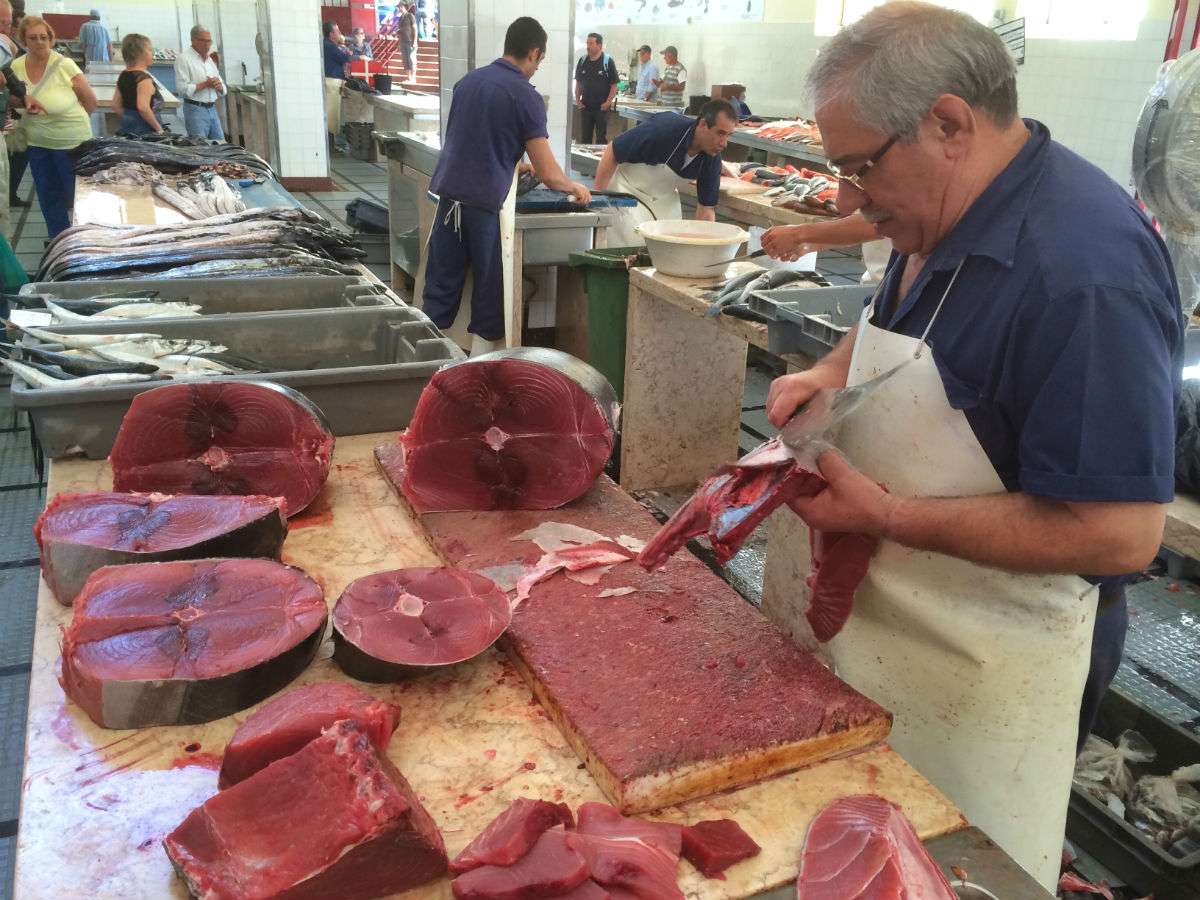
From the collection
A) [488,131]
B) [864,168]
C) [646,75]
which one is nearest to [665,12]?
A: [646,75]

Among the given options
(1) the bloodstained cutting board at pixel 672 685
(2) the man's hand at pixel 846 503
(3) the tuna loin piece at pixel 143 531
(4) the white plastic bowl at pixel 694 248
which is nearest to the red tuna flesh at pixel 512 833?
(1) the bloodstained cutting board at pixel 672 685

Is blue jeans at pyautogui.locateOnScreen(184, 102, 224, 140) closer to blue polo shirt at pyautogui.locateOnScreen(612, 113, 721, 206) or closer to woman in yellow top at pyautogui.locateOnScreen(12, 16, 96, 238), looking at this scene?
woman in yellow top at pyautogui.locateOnScreen(12, 16, 96, 238)

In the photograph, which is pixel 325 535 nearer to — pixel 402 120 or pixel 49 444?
pixel 49 444

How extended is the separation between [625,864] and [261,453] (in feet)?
5.11

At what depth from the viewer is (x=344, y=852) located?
1.39 metres

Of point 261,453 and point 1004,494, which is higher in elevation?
point 1004,494

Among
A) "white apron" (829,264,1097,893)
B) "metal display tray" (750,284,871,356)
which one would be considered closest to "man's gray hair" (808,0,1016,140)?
"white apron" (829,264,1097,893)

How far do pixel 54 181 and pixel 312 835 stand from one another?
9857 mm

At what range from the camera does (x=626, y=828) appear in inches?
60.9

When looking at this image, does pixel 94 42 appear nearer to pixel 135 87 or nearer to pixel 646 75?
pixel 135 87

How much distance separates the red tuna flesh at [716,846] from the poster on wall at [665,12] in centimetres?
1744

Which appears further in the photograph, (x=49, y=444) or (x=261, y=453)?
(x=49, y=444)

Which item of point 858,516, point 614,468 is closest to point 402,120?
point 614,468

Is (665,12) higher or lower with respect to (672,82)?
higher
